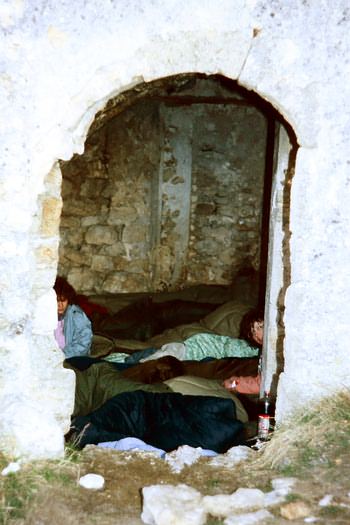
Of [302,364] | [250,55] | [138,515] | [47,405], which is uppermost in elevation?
[250,55]

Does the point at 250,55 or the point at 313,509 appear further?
the point at 250,55

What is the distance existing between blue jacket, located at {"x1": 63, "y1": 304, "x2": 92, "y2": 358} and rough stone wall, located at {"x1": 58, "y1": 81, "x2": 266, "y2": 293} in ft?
7.70

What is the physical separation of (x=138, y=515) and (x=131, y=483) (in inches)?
12.0

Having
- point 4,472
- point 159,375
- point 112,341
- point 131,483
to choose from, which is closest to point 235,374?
point 159,375

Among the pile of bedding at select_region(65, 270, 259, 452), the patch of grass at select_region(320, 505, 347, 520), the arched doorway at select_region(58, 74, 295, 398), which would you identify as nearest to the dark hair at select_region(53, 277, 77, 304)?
the pile of bedding at select_region(65, 270, 259, 452)

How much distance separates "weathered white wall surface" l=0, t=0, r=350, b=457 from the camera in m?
3.39

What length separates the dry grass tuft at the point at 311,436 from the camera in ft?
11.4

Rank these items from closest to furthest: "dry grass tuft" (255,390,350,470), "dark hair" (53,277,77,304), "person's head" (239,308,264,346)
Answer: "dry grass tuft" (255,390,350,470) < "person's head" (239,308,264,346) < "dark hair" (53,277,77,304)

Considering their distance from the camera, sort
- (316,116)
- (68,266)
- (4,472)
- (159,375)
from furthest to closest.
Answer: (68,266), (159,375), (316,116), (4,472)

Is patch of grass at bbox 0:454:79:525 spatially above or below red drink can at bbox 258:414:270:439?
below

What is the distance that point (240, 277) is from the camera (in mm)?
8227

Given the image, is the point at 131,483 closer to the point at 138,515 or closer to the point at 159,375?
the point at 138,515

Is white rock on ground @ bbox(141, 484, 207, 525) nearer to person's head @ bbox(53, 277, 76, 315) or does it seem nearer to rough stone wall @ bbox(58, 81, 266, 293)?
person's head @ bbox(53, 277, 76, 315)

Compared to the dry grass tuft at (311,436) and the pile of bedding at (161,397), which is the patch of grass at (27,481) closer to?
the pile of bedding at (161,397)
